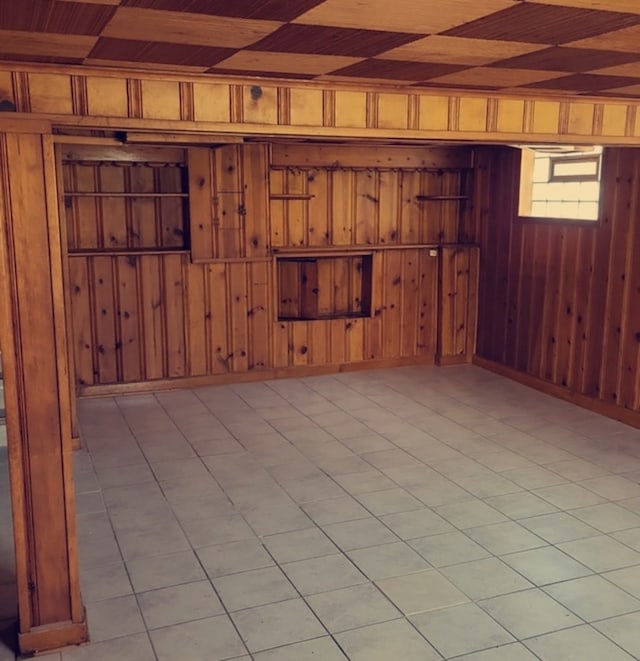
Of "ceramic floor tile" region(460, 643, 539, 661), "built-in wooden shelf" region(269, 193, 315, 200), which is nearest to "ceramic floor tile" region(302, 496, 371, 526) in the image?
"ceramic floor tile" region(460, 643, 539, 661)

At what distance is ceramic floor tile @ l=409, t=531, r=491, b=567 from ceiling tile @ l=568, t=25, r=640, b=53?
2242mm

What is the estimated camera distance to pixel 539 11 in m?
1.84

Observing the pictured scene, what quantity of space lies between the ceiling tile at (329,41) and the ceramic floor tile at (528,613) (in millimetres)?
2177

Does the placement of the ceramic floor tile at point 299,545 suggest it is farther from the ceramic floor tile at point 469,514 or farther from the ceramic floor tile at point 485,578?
the ceramic floor tile at point 469,514

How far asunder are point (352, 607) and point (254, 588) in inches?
17.3

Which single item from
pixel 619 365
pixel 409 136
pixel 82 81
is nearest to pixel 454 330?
pixel 619 365

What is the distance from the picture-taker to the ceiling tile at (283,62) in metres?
2.35

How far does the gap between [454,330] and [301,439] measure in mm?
2638

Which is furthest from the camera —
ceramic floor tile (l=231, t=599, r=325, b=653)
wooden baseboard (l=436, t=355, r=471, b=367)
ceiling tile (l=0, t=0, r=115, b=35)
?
wooden baseboard (l=436, t=355, r=471, b=367)

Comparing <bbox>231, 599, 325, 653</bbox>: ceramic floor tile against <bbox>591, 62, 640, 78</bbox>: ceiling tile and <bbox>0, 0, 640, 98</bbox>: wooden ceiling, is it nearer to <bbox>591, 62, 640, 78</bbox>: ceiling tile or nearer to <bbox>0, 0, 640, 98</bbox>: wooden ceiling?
<bbox>0, 0, 640, 98</bbox>: wooden ceiling

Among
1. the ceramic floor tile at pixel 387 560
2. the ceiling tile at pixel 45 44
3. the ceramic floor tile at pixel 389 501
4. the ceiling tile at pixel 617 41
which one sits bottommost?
the ceramic floor tile at pixel 387 560

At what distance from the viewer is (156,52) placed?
2271 millimetres

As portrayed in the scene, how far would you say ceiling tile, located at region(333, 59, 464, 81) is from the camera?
2488 millimetres

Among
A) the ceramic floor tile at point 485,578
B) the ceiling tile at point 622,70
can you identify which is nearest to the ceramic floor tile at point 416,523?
the ceramic floor tile at point 485,578
